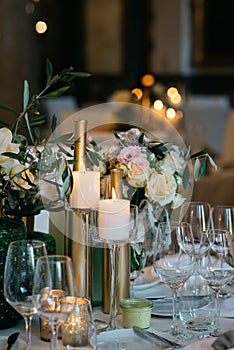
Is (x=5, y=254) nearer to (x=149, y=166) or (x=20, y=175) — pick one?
(x=20, y=175)

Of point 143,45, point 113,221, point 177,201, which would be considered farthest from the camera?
point 143,45

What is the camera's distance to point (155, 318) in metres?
1.70

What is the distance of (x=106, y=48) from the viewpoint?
32.2 feet

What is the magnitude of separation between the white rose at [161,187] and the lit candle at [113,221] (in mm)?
166

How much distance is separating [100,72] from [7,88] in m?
3.75

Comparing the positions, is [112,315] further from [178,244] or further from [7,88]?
[7,88]

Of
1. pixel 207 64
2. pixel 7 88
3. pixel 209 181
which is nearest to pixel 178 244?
pixel 209 181

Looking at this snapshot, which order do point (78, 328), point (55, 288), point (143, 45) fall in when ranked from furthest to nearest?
point (143, 45) → point (78, 328) → point (55, 288)

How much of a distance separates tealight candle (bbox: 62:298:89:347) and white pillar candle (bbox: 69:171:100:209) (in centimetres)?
24

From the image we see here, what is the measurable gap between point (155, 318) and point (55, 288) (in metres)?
0.47

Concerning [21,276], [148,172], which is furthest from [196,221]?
[21,276]

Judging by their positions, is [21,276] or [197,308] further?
[197,308]

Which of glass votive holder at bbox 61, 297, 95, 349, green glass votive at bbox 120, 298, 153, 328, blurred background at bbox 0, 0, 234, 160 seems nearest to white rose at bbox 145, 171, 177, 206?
green glass votive at bbox 120, 298, 153, 328

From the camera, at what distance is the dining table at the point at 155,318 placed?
1.50m
